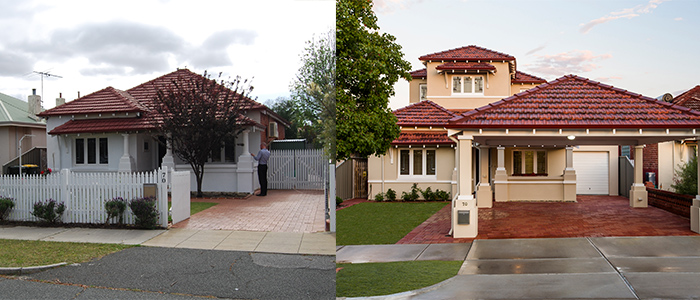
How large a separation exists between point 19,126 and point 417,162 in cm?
1307

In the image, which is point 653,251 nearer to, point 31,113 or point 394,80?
point 394,80

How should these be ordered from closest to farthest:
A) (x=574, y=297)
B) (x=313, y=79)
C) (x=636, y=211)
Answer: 1. (x=313, y=79)
2. (x=574, y=297)
3. (x=636, y=211)

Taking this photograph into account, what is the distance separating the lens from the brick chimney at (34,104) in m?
8.24

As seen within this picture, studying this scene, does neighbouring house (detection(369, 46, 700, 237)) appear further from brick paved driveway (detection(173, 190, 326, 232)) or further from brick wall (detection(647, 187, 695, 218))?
brick paved driveway (detection(173, 190, 326, 232))

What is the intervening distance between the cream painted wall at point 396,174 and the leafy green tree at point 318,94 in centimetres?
1258

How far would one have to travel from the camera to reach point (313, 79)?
5195 millimetres

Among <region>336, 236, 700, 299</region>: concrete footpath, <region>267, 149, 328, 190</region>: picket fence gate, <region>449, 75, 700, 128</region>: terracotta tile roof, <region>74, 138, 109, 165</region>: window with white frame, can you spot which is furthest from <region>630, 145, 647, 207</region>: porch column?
<region>74, 138, 109, 165</region>: window with white frame

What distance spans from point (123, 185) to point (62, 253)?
257cm

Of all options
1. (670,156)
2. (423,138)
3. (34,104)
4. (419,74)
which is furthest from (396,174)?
(34,104)

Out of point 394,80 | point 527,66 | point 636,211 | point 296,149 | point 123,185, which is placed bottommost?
point 636,211

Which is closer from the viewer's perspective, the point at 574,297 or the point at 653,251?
the point at 574,297

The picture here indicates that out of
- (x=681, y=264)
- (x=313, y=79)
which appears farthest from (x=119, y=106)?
(x=681, y=264)

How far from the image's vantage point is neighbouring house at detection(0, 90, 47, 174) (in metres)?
8.00

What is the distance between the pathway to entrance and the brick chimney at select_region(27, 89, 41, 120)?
23.0ft
